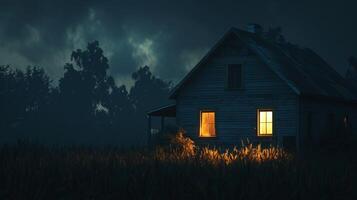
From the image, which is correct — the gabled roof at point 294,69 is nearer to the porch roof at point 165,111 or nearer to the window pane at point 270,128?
the porch roof at point 165,111

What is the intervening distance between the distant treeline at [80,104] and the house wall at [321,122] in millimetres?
44945

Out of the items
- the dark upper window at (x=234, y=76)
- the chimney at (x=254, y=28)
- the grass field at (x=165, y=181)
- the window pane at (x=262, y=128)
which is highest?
the chimney at (x=254, y=28)

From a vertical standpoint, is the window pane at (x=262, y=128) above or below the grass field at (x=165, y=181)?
above

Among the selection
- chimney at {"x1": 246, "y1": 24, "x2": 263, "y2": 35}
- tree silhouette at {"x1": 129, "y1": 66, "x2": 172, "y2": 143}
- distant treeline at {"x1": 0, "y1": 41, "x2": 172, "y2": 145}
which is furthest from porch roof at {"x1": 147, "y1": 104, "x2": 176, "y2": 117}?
tree silhouette at {"x1": 129, "y1": 66, "x2": 172, "y2": 143}

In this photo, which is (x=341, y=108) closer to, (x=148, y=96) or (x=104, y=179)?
(x=104, y=179)

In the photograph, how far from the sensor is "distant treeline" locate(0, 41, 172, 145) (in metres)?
85.7

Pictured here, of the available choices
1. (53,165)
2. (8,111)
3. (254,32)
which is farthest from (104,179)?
(8,111)

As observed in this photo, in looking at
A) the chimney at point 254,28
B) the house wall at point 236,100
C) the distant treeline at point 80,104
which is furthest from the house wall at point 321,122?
the distant treeline at point 80,104

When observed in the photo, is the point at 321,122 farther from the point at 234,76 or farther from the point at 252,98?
the point at 234,76

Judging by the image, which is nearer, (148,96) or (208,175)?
(208,175)

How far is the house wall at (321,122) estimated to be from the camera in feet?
97.1

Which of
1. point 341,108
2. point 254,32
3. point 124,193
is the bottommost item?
point 124,193

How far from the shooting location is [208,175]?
42.1 ft

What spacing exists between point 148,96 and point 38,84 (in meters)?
24.0
